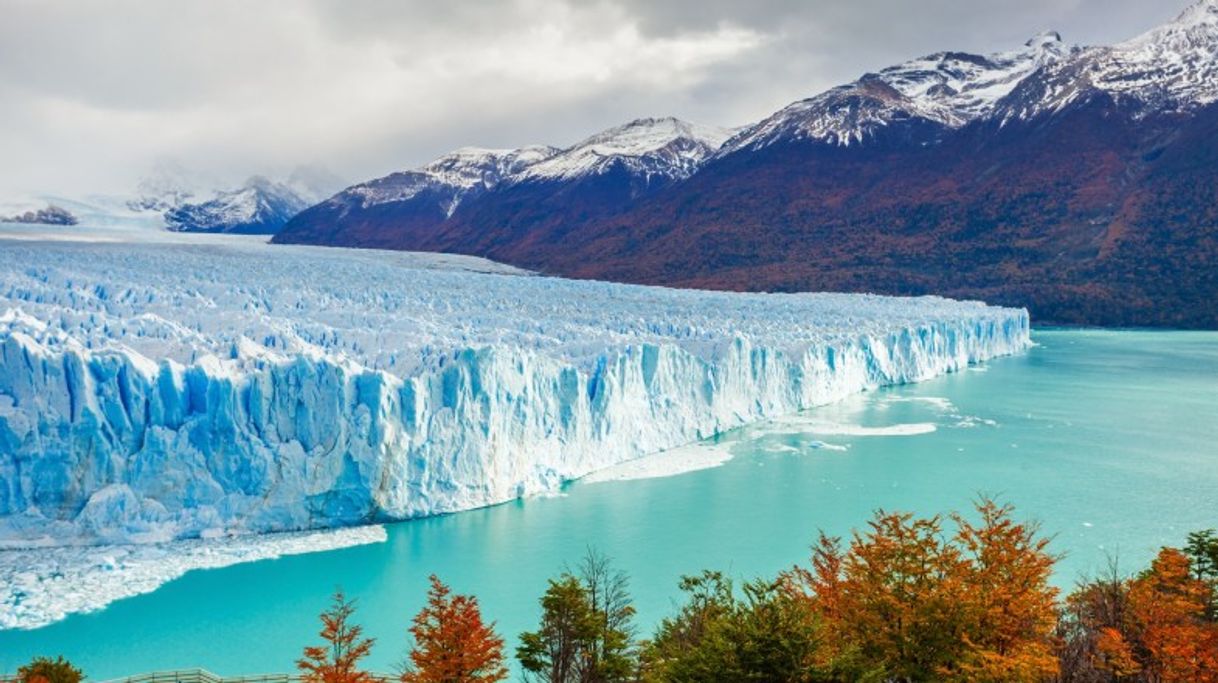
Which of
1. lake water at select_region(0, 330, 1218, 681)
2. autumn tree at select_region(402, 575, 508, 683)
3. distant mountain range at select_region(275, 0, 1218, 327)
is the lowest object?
lake water at select_region(0, 330, 1218, 681)

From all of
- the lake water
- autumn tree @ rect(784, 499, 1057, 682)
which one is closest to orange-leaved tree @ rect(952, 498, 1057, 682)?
autumn tree @ rect(784, 499, 1057, 682)

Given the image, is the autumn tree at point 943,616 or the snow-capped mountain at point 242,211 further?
the snow-capped mountain at point 242,211

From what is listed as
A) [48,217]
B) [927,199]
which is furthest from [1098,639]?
[48,217]

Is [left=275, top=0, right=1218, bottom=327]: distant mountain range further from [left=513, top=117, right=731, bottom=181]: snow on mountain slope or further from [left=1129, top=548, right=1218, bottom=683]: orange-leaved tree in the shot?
[left=1129, top=548, right=1218, bottom=683]: orange-leaved tree

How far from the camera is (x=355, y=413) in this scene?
14.2m

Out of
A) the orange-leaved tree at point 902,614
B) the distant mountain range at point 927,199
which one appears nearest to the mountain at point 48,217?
the distant mountain range at point 927,199

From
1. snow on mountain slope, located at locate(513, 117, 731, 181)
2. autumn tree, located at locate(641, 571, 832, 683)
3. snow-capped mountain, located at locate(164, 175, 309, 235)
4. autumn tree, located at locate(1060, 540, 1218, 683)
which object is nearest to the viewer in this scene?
autumn tree, located at locate(641, 571, 832, 683)

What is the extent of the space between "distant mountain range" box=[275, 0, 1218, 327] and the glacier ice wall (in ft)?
133

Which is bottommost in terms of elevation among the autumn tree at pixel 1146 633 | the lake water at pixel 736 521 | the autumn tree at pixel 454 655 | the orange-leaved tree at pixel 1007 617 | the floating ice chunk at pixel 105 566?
the lake water at pixel 736 521

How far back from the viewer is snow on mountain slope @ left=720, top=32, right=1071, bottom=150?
8619 centimetres

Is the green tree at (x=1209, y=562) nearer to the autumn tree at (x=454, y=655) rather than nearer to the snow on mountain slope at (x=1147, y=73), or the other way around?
the autumn tree at (x=454, y=655)

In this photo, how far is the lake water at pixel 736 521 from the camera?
10539mm

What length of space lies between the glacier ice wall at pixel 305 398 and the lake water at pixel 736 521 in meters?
1.15

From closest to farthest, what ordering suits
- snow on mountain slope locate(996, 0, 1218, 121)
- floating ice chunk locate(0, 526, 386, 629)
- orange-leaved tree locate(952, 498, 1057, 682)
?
orange-leaved tree locate(952, 498, 1057, 682) → floating ice chunk locate(0, 526, 386, 629) → snow on mountain slope locate(996, 0, 1218, 121)
